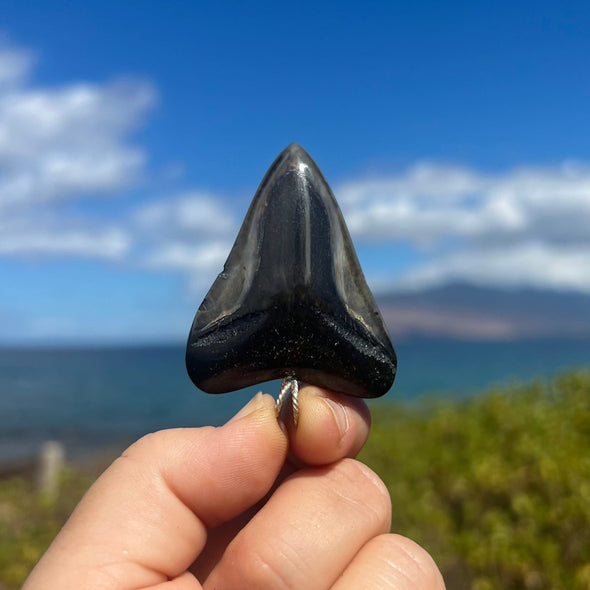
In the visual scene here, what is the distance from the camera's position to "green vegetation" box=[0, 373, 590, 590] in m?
4.77

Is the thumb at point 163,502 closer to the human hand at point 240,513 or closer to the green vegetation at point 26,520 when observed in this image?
the human hand at point 240,513

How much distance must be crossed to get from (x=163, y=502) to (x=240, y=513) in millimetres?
349

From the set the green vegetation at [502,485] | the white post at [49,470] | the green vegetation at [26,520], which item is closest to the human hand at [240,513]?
the green vegetation at [502,485]

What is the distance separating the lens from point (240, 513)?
216cm

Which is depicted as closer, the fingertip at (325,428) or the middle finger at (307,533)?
the middle finger at (307,533)

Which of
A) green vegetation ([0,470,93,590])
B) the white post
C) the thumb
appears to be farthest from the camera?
the white post

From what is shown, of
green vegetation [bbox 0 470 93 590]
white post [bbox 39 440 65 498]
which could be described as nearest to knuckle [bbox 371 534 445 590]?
green vegetation [bbox 0 470 93 590]

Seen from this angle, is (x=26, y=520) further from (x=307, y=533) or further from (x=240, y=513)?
(x=307, y=533)

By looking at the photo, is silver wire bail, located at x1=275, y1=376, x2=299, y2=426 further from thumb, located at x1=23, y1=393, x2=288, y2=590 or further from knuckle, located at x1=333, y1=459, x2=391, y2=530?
knuckle, located at x1=333, y1=459, x2=391, y2=530

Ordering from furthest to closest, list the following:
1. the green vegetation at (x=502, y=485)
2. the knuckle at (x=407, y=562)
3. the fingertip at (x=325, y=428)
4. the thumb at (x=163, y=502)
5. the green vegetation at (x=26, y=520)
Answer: the green vegetation at (x=26, y=520) < the green vegetation at (x=502, y=485) < the fingertip at (x=325, y=428) < the knuckle at (x=407, y=562) < the thumb at (x=163, y=502)

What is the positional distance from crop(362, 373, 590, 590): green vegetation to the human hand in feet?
10.1

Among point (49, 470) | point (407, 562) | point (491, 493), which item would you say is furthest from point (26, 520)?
point (407, 562)

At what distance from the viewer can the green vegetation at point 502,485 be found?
475cm

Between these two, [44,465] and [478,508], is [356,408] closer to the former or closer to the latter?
[478,508]
